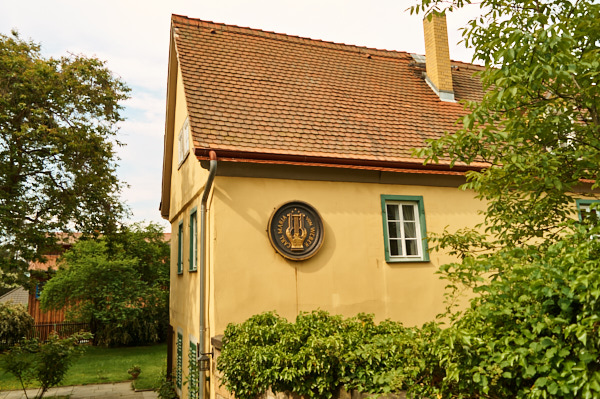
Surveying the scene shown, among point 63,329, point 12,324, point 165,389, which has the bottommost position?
point 165,389

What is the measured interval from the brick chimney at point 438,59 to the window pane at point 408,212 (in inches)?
178

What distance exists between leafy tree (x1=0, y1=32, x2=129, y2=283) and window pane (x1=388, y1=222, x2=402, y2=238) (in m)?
8.97

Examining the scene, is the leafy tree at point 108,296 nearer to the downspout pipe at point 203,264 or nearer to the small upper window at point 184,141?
the small upper window at point 184,141

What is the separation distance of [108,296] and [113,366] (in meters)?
4.83

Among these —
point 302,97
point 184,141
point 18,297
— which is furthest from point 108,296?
point 18,297

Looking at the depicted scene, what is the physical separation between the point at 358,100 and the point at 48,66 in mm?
8538

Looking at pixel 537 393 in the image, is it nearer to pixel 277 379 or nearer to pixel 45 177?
pixel 277 379

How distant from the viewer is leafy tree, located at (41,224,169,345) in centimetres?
2219

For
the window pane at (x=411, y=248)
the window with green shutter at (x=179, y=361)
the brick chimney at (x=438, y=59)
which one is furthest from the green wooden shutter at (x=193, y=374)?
the brick chimney at (x=438, y=59)

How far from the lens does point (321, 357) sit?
486cm

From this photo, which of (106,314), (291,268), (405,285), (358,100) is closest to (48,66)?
(358,100)

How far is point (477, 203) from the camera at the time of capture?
33.2ft

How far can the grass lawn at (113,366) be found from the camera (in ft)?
52.0

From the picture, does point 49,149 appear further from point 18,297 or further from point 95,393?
point 18,297
